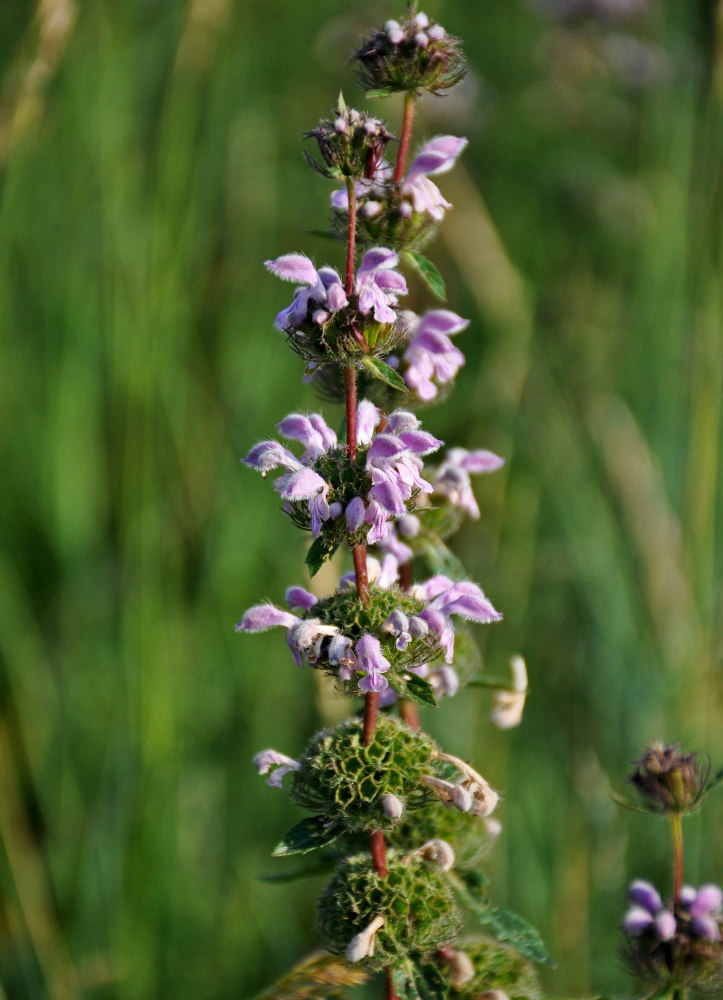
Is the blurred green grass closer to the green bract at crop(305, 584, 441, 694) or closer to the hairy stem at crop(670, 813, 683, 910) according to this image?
the hairy stem at crop(670, 813, 683, 910)

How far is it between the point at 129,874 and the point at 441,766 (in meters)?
1.42

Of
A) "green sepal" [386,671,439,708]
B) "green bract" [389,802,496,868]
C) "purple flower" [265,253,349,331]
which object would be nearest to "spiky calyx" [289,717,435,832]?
"green sepal" [386,671,439,708]

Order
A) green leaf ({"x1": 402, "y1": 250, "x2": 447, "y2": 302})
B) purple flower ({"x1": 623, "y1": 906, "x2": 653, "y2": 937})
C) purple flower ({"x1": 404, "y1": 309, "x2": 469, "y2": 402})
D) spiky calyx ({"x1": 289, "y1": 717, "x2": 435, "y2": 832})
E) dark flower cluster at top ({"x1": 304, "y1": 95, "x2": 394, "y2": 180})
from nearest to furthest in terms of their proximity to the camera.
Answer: dark flower cluster at top ({"x1": 304, "y1": 95, "x2": 394, "y2": 180}) → spiky calyx ({"x1": 289, "y1": 717, "x2": 435, "y2": 832}) → green leaf ({"x1": 402, "y1": 250, "x2": 447, "y2": 302}) → purple flower ({"x1": 623, "y1": 906, "x2": 653, "y2": 937}) → purple flower ({"x1": 404, "y1": 309, "x2": 469, "y2": 402})

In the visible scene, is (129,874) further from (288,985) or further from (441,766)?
(441,766)

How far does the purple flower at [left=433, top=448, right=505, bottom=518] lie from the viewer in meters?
1.76

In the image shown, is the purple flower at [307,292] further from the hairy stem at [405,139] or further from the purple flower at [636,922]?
the purple flower at [636,922]

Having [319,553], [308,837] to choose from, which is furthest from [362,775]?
[319,553]

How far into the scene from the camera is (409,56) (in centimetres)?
147

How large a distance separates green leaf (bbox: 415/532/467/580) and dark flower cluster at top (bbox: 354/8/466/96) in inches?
29.6

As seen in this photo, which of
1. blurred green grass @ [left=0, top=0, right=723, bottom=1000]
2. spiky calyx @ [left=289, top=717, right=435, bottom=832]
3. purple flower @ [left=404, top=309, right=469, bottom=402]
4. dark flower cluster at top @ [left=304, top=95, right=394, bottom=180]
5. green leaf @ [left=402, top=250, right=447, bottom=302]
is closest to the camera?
dark flower cluster at top @ [left=304, top=95, right=394, bottom=180]

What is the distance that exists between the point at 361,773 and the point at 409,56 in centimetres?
103

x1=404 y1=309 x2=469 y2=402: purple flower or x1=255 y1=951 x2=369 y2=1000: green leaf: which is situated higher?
x1=404 y1=309 x2=469 y2=402: purple flower

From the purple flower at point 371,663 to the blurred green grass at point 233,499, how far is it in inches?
59.0

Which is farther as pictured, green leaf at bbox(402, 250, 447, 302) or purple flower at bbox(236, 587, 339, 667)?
green leaf at bbox(402, 250, 447, 302)
